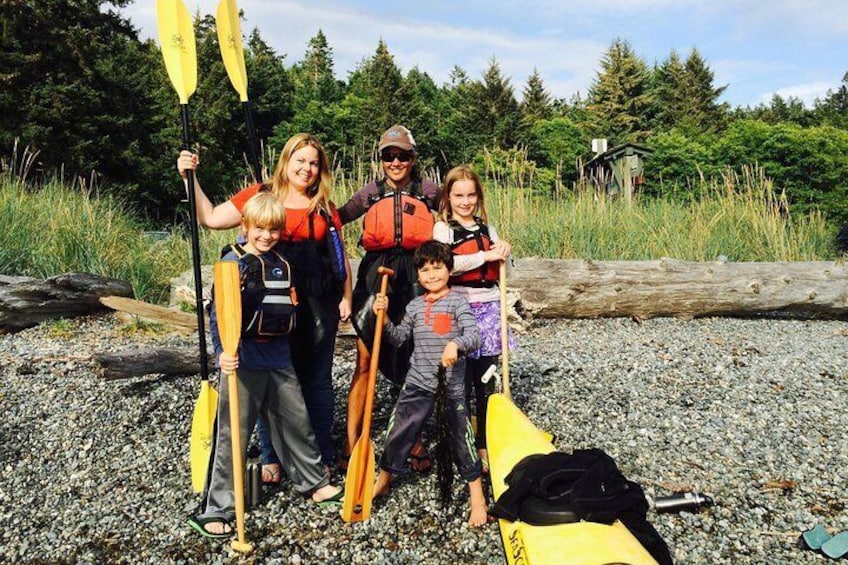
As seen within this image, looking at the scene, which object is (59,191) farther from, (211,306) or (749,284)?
(749,284)

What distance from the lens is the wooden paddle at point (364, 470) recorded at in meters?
2.92

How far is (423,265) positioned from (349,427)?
40.6 inches

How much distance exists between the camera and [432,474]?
339cm

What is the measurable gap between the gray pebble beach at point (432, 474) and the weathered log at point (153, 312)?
15 cm

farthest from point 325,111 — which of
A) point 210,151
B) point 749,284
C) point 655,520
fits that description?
point 655,520

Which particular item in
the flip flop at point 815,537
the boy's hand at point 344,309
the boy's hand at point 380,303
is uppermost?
the boy's hand at point 380,303

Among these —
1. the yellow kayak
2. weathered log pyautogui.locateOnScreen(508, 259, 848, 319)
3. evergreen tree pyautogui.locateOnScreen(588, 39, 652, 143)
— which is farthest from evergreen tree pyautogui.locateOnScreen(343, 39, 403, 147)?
the yellow kayak

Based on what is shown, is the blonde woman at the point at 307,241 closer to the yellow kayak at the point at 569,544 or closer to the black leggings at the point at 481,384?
the black leggings at the point at 481,384

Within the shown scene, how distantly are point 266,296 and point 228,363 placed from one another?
12.9 inches

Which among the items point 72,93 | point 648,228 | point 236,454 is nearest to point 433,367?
point 236,454

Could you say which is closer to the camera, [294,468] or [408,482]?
[294,468]

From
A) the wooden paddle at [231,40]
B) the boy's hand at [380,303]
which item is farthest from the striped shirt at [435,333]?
the wooden paddle at [231,40]

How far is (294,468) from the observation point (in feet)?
10.1

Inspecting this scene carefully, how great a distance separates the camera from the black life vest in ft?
9.00
